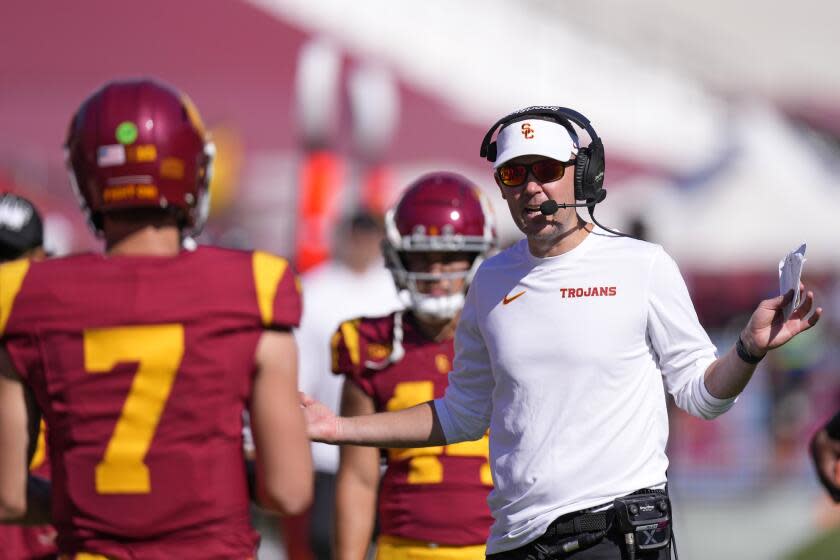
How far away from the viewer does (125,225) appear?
118 inches

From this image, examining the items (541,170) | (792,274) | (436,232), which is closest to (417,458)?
(436,232)

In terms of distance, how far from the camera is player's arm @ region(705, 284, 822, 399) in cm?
330

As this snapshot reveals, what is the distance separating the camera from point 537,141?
12.1 feet

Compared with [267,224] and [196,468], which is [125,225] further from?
[267,224]

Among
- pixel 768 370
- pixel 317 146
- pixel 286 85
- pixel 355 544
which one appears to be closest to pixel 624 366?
pixel 355 544

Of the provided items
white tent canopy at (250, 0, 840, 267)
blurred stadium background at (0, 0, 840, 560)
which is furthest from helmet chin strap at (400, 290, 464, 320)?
white tent canopy at (250, 0, 840, 267)

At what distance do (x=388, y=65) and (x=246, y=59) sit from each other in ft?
6.28

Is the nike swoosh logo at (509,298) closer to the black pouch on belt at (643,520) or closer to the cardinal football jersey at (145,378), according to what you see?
the black pouch on belt at (643,520)

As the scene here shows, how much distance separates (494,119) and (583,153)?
54.2 feet

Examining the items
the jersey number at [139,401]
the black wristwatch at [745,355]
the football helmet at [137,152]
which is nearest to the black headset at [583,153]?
the black wristwatch at [745,355]

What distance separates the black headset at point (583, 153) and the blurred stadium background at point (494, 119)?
663 cm

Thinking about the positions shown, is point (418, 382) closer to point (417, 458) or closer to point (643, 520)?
point (417, 458)

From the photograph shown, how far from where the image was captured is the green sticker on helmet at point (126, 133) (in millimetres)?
2951

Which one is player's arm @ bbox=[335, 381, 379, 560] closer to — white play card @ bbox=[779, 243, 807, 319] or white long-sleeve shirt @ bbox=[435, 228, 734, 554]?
white long-sleeve shirt @ bbox=[435, 228, 734, 554]
